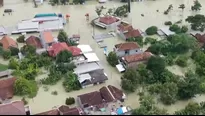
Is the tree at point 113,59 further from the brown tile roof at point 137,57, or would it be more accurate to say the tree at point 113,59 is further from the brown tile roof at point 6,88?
the brown tile roof at point 6,88

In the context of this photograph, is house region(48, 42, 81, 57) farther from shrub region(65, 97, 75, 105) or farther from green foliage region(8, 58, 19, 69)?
shrub region(65, 97, 75, 105)

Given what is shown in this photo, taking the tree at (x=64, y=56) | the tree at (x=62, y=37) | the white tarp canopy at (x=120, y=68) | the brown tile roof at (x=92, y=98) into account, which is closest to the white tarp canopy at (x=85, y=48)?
the tree at (x=62, y=37)

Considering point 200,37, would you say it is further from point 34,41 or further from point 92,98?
point 34,41

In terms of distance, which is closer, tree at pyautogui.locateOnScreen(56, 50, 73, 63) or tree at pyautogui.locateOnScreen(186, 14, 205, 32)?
tree at pyautogui.locateOnScreen(56, 50, 73, 63)

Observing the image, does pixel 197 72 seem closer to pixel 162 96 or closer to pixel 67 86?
pixel 162 96

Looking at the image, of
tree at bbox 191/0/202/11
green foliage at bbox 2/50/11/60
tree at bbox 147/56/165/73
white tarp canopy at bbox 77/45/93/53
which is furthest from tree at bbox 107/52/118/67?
tree at bbox 191/0/202/11

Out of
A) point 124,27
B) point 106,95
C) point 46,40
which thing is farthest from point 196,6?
point 106,95
